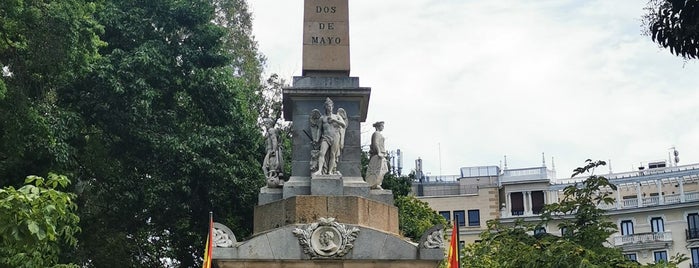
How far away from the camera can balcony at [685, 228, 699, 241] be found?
5003 cm

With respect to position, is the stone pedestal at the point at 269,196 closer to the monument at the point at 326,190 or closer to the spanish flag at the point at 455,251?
the monument at the point at 326,190

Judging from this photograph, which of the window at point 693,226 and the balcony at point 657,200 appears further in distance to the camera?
the balcony at point 657,200

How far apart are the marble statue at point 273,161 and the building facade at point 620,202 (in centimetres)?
3240

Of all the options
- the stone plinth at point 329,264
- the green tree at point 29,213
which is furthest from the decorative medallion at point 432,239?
the green tree at point 29,213

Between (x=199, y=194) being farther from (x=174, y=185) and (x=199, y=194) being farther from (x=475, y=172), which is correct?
(x=475, y=172)

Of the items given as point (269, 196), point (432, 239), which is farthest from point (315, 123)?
point (432, 239)

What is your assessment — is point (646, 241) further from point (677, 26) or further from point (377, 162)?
point (677, 26)

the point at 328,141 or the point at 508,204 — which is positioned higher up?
the point at 508,204

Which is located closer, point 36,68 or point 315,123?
point 315,123

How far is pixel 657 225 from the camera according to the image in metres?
51.6

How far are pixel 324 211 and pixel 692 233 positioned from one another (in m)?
40.3

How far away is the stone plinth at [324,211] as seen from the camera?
14.7 metres

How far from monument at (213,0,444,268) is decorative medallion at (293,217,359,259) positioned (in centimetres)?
2

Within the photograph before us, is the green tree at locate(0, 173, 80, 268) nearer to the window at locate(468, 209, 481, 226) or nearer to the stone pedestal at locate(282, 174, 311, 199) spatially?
the stone pedestal at locate(282, 174, 311, 199)
